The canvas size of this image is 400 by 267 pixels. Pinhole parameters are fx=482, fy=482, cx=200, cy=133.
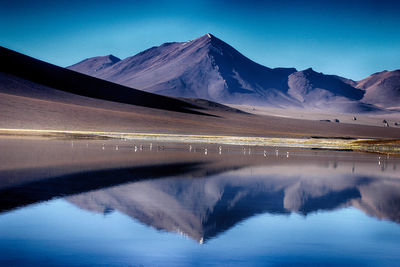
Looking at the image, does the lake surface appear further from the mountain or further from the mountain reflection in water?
the mountain

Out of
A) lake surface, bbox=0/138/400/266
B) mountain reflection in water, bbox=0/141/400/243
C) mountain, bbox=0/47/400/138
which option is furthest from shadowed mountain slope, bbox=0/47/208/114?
lake surface, bbox=0/138/400/266

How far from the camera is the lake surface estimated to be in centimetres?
804

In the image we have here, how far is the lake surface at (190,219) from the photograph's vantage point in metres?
8.04

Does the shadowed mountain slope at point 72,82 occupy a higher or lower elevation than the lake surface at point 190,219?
higher

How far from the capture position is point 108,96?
321 feet

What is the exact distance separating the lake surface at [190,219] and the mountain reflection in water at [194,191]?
33 mm

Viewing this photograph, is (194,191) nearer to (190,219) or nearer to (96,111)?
(190,219)

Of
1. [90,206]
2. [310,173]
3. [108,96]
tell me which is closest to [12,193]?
[90,206]

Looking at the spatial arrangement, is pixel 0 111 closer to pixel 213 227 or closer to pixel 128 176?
pixel 128 176

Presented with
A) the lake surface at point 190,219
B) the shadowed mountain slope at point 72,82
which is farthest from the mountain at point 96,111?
the lake surface at point 190,219

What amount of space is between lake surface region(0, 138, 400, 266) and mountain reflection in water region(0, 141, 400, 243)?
0.11 feet

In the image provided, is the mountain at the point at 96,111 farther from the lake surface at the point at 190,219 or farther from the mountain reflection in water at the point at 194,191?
the lake surface at the point at 190,219

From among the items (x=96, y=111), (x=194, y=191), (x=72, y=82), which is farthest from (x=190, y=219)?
(x=72, y=82)

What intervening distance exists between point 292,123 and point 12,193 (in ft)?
312
